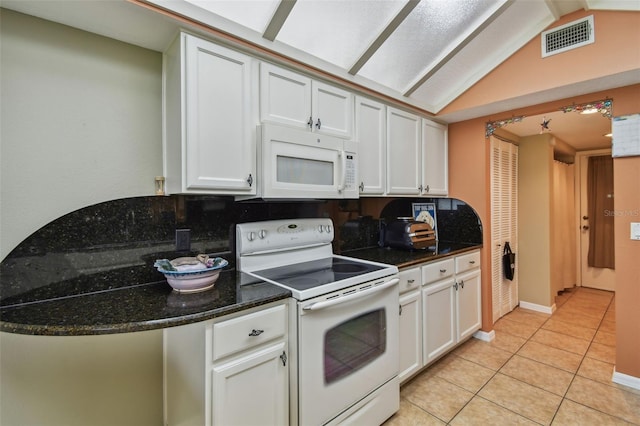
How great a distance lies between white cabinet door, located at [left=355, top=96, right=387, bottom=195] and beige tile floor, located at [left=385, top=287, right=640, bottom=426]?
147 centimetres

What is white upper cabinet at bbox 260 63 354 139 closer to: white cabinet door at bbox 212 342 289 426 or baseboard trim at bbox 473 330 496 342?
white cabinet door at bbox 212 342 289 426

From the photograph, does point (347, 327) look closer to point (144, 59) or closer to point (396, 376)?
point (396, 376)

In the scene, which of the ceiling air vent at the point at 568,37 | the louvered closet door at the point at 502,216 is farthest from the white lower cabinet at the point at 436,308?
the ceiling air vent at the point at 568,37

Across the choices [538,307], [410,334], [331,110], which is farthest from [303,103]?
[538,307]

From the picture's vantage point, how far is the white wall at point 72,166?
50.2 inches

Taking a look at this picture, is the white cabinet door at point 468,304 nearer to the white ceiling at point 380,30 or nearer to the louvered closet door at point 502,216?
the louvered closet door at point 502,216

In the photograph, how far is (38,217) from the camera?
1327mm

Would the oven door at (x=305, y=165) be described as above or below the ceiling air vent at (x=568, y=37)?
below

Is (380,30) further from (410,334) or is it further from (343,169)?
(410,334)

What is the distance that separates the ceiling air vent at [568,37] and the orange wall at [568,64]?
0.03m

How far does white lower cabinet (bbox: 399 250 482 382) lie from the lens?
200 cm

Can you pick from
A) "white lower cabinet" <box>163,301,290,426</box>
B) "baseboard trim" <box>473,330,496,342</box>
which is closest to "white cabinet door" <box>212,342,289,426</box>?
"white lower cabinet" <box>163,301,290,426</box>

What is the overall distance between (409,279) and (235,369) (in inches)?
50.1

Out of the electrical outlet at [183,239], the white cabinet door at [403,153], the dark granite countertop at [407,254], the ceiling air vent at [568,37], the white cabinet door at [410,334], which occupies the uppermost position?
the ceiling air vent at [568,37]
